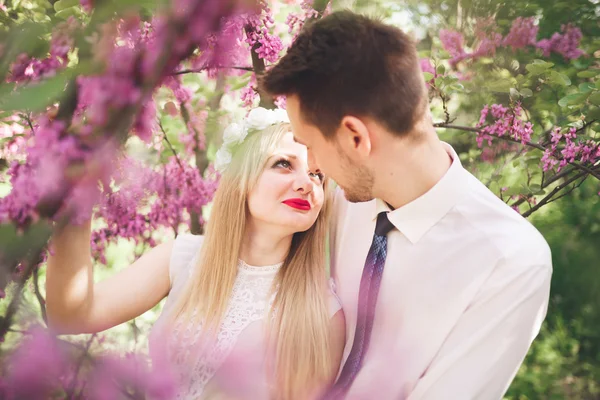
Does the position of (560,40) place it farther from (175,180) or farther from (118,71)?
(118,71)

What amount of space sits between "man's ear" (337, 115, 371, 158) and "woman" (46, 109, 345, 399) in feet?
0.80

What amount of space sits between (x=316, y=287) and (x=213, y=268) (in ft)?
1.36

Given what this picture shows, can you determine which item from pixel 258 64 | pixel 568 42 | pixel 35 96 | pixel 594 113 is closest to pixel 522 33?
pixel 568 42

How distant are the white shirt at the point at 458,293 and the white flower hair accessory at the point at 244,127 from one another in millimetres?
532

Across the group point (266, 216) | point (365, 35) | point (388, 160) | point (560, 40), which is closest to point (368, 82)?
point (365, 35)

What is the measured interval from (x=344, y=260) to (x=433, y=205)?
459 mm

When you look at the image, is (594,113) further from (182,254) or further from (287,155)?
(182,254)

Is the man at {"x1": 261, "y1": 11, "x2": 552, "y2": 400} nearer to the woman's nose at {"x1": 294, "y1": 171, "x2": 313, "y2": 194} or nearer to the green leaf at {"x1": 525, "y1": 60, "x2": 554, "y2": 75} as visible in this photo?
the woman's nose at {"x1": 294, "y1": 171, "x2": 313, "y2": 194}

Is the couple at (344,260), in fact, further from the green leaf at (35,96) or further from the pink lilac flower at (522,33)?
the pink lilac flower at (522,33)

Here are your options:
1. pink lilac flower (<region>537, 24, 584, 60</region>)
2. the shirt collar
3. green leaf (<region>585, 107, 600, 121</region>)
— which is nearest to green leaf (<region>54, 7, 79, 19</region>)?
the shirt collar

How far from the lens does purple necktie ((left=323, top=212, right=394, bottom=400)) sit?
6.48 ft

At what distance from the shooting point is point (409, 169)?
2.00 m

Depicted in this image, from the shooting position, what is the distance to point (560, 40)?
10.6 ft

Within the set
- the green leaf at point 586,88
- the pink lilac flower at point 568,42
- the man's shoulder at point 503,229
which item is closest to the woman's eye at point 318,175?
the man's shoulder at point 503,229
